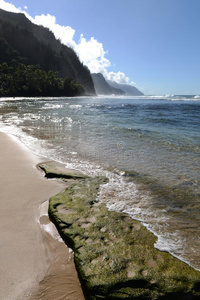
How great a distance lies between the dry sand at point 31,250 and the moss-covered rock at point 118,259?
0.18 m

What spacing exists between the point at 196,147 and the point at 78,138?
5.70m

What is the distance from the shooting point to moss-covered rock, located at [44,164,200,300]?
220 cm

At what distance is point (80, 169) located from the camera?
6.12 m

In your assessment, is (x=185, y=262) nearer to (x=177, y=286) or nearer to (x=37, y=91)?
(x=177, y=286)

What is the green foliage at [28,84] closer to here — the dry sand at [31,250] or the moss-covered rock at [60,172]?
the moss-covered rock at [60,172]

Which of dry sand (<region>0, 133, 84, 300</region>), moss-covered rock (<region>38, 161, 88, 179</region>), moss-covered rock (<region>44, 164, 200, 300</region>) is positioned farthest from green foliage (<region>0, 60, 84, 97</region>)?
moss-covered rock (<region>44, 164, 200, 300</region>)

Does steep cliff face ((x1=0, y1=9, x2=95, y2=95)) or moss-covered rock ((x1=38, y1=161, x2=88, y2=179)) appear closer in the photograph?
moss-covered rock ((x1=38, y1=161, x2=88, y2=179))

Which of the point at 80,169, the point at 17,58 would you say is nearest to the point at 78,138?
the point at 80,169

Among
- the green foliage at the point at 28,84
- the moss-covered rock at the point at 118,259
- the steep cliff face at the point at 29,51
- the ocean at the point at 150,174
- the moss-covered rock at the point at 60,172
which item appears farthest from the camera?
the steep cliff face at the point at 29,51

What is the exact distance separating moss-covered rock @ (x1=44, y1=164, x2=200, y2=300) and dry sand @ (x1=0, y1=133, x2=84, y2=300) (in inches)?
7.0

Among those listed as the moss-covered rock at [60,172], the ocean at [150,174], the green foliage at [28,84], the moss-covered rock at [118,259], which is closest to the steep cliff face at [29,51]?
the green foliage at [28,84]

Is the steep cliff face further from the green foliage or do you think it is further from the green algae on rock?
the green algae on rock

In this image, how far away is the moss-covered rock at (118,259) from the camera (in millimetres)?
2199

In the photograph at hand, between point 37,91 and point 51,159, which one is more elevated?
point 37,91
